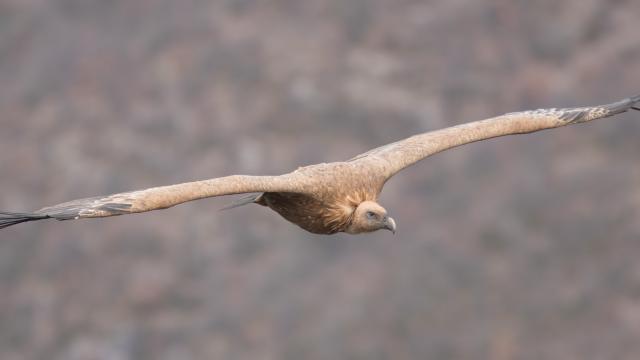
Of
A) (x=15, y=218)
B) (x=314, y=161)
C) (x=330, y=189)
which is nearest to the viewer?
(x=15, y=218)

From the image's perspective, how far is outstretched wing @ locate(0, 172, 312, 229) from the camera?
13266mm

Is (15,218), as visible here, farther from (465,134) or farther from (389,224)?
(465,134)

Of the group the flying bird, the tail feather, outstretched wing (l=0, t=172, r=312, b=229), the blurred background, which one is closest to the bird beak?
the flying bird

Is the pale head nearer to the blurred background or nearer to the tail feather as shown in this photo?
the tail feather

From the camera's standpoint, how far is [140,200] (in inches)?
531

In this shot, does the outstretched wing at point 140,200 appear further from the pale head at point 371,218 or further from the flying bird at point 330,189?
the pale head at point 371,218

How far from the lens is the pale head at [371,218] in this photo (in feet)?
49.6

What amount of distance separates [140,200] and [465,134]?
4.14m

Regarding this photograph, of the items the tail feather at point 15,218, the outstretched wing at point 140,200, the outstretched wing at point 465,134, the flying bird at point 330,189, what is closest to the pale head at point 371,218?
the flying bird at point 330,189

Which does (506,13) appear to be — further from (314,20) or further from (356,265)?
(356,265)

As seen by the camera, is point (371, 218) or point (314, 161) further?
point (314, 161)

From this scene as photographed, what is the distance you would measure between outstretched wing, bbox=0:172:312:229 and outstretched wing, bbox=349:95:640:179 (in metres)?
2.08

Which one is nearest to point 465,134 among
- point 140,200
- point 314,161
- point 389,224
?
point 389,224

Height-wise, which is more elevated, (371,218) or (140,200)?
(371,218)
